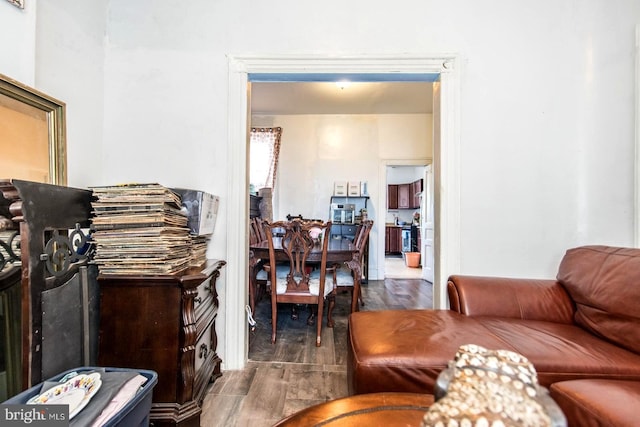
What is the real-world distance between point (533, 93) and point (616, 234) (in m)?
1.03

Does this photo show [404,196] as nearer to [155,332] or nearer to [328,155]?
[328,155]

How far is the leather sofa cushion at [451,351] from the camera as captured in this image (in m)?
1.05

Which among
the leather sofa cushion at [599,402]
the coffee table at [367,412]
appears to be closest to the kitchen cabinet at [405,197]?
the leather sofa cushion at [599,402]

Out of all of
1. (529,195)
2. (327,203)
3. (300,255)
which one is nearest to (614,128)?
(529,195)

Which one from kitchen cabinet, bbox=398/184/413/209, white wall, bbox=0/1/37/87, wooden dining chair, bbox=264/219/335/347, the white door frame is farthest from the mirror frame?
kitchen cabinet, bbox=398/184/413/209

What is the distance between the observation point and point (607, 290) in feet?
4.21

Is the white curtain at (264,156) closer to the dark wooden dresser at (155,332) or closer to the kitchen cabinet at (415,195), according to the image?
the dark wooden dresser at (155,332)

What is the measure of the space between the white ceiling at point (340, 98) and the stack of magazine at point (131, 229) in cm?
292

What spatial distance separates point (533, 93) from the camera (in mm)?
1807

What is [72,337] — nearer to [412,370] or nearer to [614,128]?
[412,370]

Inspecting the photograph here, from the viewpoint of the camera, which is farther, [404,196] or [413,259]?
[404,196]

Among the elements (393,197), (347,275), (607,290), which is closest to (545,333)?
(607,290)

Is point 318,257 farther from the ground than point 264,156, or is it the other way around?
point 264,156

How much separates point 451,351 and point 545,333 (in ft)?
1.85
